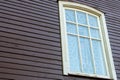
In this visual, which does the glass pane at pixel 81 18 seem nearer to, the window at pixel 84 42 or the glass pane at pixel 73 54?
the window at pixel 84 42

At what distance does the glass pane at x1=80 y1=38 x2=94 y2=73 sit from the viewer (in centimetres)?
548

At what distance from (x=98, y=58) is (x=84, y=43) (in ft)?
1.84

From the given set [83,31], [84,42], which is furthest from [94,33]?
[84,42]

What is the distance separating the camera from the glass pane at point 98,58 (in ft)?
18.6

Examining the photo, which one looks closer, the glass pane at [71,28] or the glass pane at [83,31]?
the glass pane at [71,28]

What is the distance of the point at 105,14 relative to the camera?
6652mm

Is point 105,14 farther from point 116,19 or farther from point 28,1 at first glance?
point 28,1

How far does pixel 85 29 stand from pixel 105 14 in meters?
1.03

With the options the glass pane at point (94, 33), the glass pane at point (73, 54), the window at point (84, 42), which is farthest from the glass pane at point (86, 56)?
the glass pane at point (94, 33)

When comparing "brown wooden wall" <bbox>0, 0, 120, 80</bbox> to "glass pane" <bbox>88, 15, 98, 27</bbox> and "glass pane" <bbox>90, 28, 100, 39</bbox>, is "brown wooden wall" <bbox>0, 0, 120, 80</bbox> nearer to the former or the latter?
"glass pane" <bbox>90, 28, 100, 39</bbox>

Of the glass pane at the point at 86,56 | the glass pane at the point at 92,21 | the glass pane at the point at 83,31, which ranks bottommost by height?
the glass pane at the point at 86,56

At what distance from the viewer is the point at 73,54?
547 cm

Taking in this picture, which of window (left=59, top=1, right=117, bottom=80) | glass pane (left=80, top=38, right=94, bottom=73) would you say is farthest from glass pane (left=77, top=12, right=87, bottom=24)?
glass pane (left=80, top=38, right=94, bottom=73)

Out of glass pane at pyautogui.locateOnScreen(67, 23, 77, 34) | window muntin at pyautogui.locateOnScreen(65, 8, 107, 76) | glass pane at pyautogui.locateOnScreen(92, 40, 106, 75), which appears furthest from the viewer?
glass pane at pyautogui.locateOnScreen(67, 23, 77, 34)
